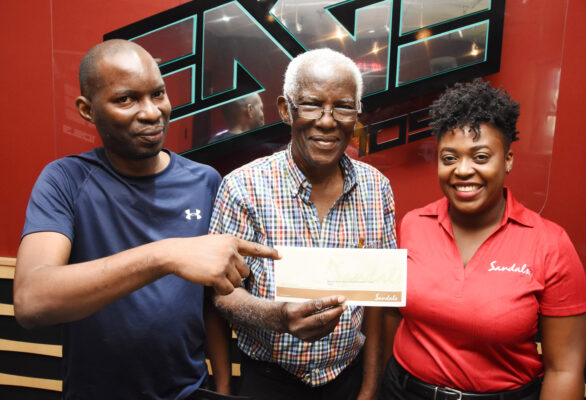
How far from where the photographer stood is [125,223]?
146cm

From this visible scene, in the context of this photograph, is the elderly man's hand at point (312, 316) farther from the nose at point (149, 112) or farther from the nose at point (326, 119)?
the nose at point (149, 112)

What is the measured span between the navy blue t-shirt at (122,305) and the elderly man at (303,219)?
0.22 metres

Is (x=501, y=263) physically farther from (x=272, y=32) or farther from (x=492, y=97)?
(x=272, y=32)

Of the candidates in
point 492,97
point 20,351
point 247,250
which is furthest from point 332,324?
point 20,351

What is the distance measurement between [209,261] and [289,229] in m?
0.57

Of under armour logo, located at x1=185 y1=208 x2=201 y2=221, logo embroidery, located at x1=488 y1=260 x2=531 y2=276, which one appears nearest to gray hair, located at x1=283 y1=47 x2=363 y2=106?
under armour logo, located at x1=185 y1=208 x2=201 y2=221

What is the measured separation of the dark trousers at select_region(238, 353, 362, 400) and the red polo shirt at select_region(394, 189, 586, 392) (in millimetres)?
321

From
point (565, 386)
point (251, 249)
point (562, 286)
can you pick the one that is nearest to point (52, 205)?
point (251, 249)

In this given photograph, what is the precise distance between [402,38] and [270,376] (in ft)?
6.66

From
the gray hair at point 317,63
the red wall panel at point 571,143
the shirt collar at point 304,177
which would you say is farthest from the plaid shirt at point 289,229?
the red wall panel at point 571,143

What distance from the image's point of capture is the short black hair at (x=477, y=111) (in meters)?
1.50

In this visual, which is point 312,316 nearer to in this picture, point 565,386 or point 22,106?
point 565,386

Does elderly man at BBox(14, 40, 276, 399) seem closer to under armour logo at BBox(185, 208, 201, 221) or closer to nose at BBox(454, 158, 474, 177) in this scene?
under armour logo at BBox(185, 208, 201, 221)

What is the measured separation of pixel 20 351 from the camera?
2834 millimetres
